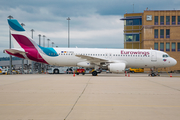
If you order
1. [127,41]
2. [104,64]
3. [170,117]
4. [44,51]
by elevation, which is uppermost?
[127,41]

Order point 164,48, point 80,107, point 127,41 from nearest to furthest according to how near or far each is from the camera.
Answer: point 80,107
point 164,48
point 127,41

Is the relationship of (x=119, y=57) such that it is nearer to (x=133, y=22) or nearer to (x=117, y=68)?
(x=117, y=68)

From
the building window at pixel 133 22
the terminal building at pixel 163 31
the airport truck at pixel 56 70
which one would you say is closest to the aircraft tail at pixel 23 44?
the airport truck at pixel 56 70

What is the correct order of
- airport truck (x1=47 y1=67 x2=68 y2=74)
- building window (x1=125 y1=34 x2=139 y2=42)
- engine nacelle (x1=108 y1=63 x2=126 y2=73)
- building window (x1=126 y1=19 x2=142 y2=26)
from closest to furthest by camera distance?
engine nacelle (x1=108 y1=63 x2=126 y2=73), airport truck (x1=47 y1=67 x2=68 y2=74), building window (x1=126 y1=19 x2=142 y2=26), building window (x1=125 y1=34 x2=139 y2=42)

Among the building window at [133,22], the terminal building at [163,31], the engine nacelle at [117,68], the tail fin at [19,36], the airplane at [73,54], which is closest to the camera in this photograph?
the engine nacelle at [117,68]

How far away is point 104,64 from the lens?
24.2 meters

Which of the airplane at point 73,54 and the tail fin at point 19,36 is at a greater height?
the tail fin at point 19,36

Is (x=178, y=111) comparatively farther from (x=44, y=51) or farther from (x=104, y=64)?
(x=44, y=51)

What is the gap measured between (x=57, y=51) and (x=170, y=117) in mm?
21282

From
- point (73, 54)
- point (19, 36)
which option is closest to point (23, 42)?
point (19, 36)

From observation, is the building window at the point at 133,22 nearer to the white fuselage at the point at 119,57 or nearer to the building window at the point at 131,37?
the building window at the point at 131,37

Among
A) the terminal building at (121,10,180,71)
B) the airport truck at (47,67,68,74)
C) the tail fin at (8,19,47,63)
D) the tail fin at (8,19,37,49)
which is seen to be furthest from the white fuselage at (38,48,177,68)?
the terminal building at (121,10,180,71)

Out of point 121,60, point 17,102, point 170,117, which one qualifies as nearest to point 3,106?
point 17,102

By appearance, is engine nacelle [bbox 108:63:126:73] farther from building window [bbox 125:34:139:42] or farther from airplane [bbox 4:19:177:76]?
building window [bbox 125:34:139:42]
